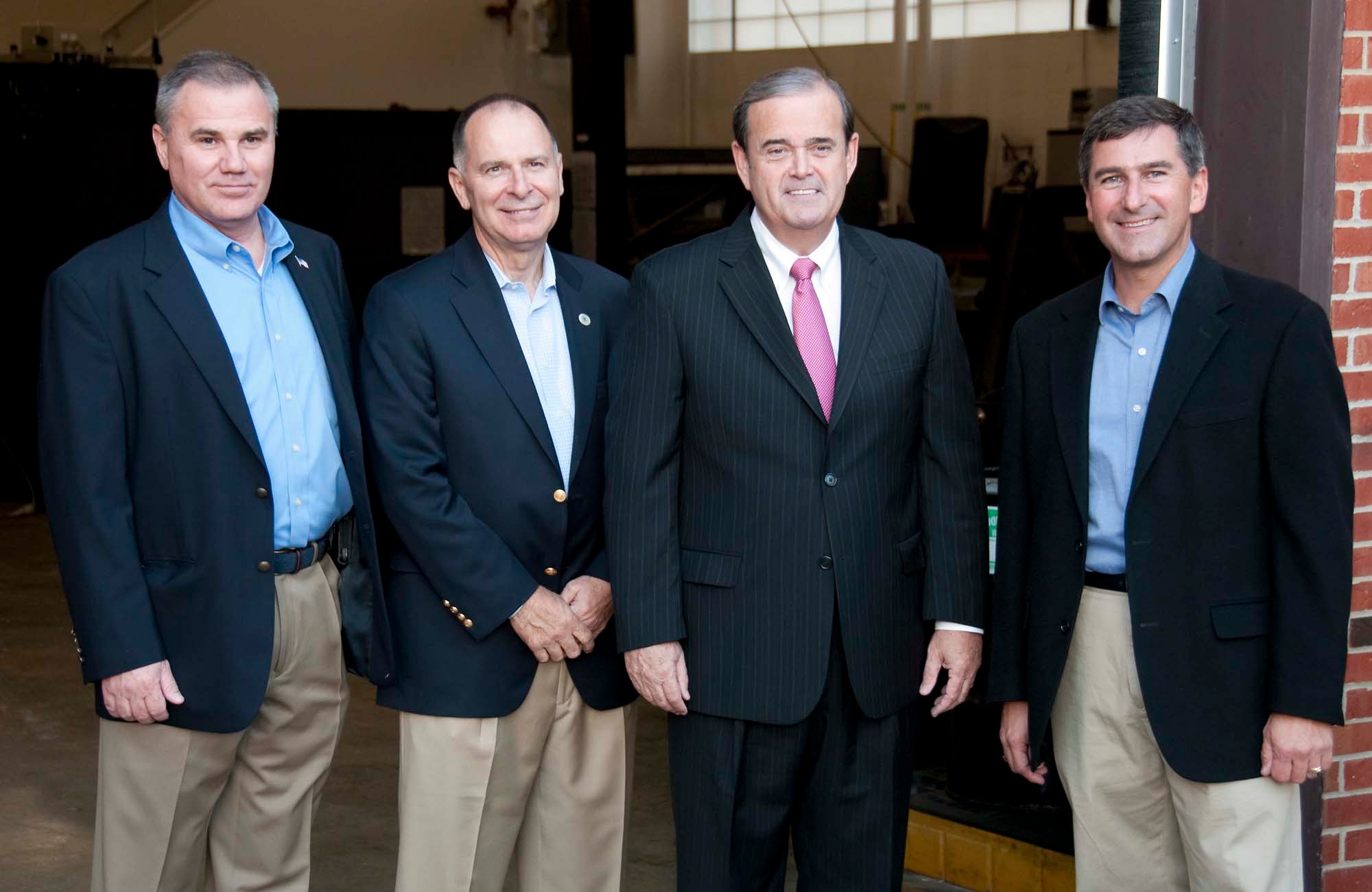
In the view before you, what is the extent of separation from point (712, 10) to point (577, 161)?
17.7 feet

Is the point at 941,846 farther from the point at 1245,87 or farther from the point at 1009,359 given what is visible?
the point at 1245,87

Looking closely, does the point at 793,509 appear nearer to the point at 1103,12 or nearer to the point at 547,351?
Answer: the point at 547,351

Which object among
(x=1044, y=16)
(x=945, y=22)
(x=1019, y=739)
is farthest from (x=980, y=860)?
(x=945, y=22)

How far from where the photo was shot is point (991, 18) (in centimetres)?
1304

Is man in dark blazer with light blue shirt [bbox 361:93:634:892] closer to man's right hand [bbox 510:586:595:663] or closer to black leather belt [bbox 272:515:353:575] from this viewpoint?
man's right hand [bbox 510:586:595:663]

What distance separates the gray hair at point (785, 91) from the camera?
2.46 m

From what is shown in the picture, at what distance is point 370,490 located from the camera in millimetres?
2689

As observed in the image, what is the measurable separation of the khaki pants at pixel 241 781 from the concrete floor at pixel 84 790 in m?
1.08

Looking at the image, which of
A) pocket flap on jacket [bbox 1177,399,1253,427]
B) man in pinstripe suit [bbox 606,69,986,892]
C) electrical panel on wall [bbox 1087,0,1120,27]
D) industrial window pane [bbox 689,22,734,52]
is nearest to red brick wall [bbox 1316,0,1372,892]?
pocket flap on jacket [bbox 1177,399,1253,427]


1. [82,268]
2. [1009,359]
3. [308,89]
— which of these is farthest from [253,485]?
[308,89]

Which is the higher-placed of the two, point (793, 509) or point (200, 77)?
point (200, 77)

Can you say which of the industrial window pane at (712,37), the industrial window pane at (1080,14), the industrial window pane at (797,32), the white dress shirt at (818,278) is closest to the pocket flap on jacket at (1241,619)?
the white dress shirt at (818,278)

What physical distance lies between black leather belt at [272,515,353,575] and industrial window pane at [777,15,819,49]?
12351 millimetres

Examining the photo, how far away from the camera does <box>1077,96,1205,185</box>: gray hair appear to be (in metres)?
2.34
